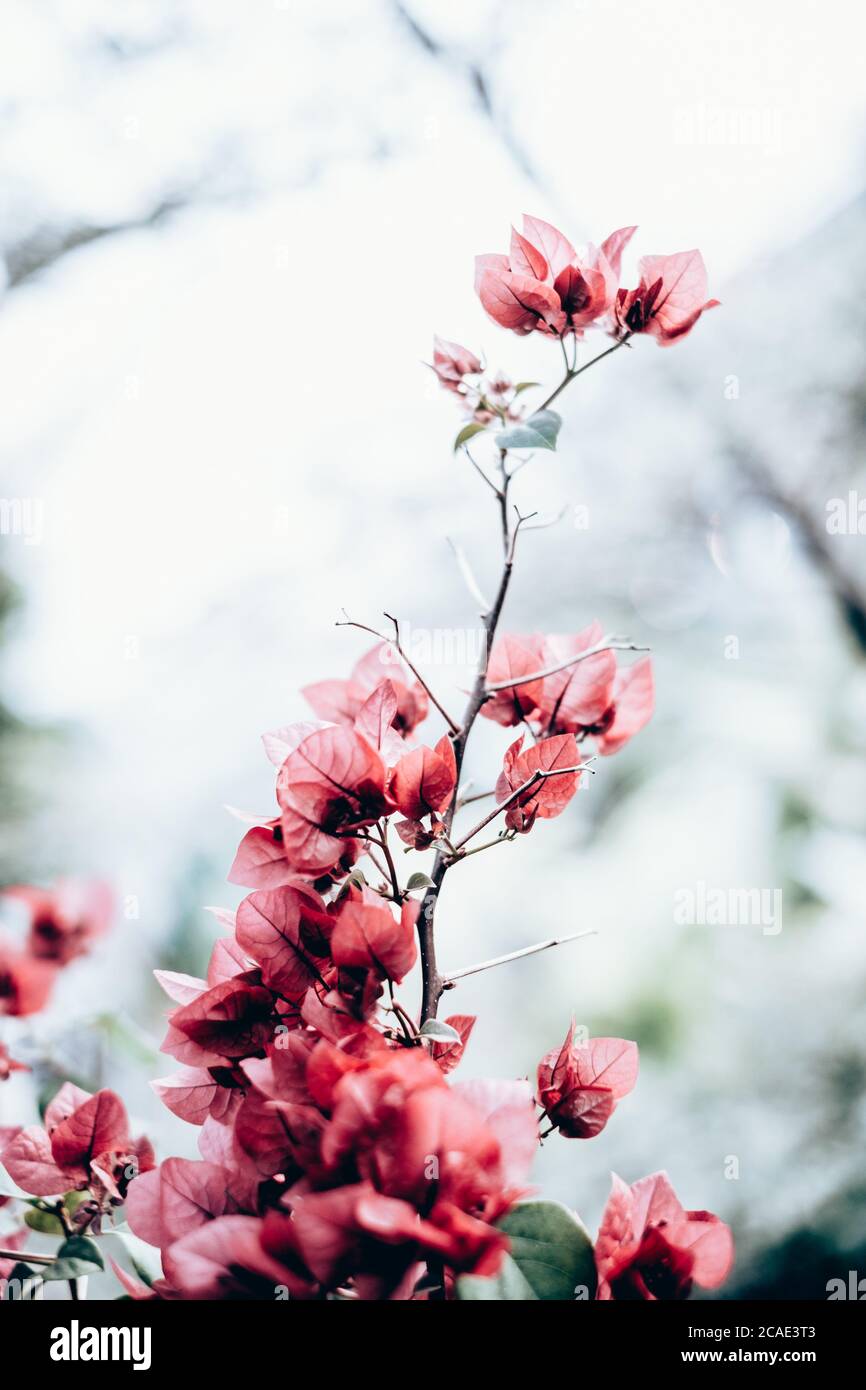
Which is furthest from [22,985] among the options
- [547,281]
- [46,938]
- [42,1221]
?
[547,281]

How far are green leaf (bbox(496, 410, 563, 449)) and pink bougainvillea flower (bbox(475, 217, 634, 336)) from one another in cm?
5

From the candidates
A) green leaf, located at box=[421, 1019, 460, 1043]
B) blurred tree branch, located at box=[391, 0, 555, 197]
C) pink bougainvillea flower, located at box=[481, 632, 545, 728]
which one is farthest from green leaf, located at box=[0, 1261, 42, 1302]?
blurred tree branch, located at box=[391, 0, 555, 197]

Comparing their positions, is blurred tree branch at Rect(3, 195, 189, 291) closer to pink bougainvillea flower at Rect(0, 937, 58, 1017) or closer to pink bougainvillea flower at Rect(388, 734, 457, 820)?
pink bougainvillea flower at Rect(0, 937, 58, 1017)

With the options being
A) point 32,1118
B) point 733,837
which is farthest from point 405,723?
point 733,837

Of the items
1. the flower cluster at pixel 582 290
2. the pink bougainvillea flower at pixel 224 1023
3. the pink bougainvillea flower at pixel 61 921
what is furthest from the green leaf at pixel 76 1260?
the flower cluster at pixel 582 290

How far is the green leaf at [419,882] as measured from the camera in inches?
14.7

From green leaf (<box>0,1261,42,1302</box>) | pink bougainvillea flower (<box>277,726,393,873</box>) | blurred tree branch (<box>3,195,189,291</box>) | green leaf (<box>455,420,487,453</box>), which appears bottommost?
green leaf (<box>0,1261,42,1302</box>)

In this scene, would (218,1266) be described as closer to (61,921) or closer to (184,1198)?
(184,1198)

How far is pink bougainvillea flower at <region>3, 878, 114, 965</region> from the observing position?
2.40 feet

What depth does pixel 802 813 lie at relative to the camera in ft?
5.80

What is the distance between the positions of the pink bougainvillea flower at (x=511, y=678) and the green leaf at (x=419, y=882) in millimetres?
113

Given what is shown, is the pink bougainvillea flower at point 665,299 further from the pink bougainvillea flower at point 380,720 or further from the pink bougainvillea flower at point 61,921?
the pink bougainvillea flower at point 61,921
